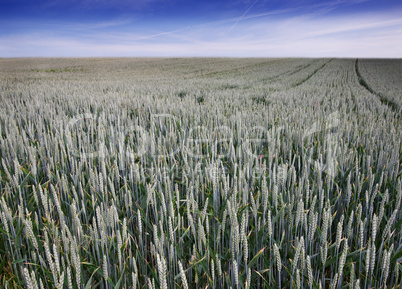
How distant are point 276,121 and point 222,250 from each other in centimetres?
249

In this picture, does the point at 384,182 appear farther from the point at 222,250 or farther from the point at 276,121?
the point at 276,121

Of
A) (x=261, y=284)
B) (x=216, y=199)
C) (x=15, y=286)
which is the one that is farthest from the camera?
(x=216, y=199)

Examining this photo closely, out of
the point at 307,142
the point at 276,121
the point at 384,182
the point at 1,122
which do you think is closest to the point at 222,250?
the point at 384,182

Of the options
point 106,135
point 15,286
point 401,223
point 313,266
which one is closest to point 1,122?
point 106,135

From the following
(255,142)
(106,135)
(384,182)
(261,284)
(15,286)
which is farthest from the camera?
(106,135)

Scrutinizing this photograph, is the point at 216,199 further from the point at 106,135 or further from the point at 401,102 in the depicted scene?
the point at 401,102

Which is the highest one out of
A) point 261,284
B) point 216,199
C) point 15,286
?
point 216,199

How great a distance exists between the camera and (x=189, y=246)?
115cm

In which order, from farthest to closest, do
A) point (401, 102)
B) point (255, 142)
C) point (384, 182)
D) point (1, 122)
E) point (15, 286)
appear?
point (401, 102), point (1, 122), point (255, 142), point (384, 182), point (15, 286)

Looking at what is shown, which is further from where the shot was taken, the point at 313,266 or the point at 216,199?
the point at 216,199

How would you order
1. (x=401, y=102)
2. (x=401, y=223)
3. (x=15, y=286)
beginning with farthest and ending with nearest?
(x=401, y=102) < (x=401, y=223) < (x=15, y=286)

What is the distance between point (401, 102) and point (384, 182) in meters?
4.70

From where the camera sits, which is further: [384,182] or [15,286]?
[384,182]

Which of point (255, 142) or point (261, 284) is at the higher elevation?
point (255, 142)
